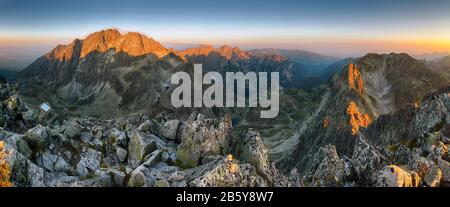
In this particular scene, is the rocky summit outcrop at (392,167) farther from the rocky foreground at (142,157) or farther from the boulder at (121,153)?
the boulder at (121,153)

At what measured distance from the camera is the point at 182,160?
41562 mm

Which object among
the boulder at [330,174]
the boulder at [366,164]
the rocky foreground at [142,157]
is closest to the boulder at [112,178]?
the rocky foreground at [142,157]

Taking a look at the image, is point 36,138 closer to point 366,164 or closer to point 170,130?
point 170,130

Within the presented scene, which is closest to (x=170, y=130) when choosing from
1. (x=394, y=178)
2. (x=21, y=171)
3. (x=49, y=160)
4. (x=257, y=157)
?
(x=257, y=157)

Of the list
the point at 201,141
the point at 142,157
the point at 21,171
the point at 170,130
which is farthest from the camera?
the point at 170,130

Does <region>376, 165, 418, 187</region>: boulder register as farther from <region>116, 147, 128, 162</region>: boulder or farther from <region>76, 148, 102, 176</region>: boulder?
<region>116, 147, 128, 162</region>: boulder


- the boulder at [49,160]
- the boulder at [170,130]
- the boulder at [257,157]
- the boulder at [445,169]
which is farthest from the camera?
the boulder at [170,130]

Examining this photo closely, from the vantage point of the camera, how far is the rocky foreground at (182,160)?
31922mm

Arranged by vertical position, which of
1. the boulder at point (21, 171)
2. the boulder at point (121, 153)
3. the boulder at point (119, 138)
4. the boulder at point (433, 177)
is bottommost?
the boulder at point (121, 153)

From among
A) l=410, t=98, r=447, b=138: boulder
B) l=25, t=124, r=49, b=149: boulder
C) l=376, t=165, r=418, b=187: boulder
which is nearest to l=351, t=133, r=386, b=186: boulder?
l=376, t=165, r=418, b=187: boulder

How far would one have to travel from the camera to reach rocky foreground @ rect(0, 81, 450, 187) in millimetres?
31922

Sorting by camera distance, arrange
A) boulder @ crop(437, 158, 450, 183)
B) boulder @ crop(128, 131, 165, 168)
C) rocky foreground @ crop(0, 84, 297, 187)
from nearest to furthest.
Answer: rocky foreground @ crop(0, 84, 297, 187), boulder @ crop(437, 158, 450, 183), boulder @ crop(128, 131, 165, 168)
